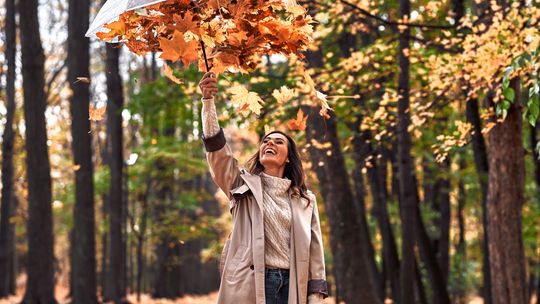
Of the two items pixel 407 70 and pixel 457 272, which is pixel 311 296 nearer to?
pixel 407 70

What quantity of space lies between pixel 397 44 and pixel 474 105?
1713 millimetres

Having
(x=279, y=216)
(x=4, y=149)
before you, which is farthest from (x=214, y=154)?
(x=4, y=149)

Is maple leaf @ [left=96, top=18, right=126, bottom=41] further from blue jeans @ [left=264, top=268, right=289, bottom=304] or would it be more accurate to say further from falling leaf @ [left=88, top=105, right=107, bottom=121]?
blue jeans @ [left=264, top=268, right=289, bottom=304]

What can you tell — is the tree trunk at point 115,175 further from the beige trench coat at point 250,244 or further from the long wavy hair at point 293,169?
the beige trench coat at point 250,244

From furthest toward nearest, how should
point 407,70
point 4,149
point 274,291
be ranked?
point 4,149 → point 407,70 → point 274,291

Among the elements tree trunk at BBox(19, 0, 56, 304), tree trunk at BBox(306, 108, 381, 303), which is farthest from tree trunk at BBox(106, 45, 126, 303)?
tree trunk at BBox(306, 108, 381, 303)

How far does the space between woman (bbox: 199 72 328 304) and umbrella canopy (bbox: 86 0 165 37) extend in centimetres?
67

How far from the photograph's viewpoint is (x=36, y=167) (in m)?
13.4

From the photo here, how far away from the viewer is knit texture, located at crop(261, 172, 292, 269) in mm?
5051

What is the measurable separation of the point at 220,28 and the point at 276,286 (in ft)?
5.18

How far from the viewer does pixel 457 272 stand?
25406mm

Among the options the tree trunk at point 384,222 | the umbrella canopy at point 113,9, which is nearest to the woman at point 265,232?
the umbrella canopy at point 113,9

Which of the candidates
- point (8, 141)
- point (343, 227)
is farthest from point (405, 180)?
point (8, 141)

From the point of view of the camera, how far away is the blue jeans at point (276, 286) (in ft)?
16.2
